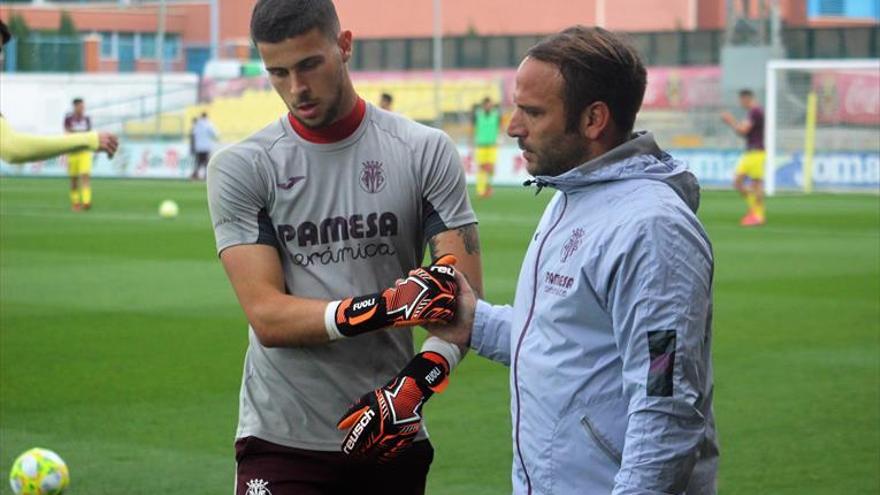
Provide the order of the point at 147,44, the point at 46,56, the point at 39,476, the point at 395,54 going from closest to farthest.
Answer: the point at 39,476 < the point at 46,56 < the point at 395,54 < the point at 147,44

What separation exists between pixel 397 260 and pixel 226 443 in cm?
507

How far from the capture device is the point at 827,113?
39000 millimetres

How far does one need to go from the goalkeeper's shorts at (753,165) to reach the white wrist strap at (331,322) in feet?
78.7

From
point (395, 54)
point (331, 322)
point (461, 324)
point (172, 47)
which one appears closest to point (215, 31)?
point (395, 54)

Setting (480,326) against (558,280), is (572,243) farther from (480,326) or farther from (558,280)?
(480,326)

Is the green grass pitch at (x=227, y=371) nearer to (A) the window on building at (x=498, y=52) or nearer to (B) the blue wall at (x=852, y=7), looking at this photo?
(A) the window on building at (x=498, y=52)

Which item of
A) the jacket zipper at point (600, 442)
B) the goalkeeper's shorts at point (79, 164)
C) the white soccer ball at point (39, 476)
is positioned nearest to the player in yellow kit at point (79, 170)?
the goalkeeper's shorts at point (79, 164)

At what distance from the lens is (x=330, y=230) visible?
482 cm

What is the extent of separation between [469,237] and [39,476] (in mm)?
3997

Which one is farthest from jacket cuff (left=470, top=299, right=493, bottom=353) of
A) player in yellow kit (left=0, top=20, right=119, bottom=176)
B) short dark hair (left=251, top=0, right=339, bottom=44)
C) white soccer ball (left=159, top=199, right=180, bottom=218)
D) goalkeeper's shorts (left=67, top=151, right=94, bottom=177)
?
goalkeeper's shorts (left=67, top=151, right=94, bottom=177)

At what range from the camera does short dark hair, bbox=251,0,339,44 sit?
15.3ft

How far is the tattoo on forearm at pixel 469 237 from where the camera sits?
492 centimetres

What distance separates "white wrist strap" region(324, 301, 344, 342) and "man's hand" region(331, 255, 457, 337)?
0.01 m

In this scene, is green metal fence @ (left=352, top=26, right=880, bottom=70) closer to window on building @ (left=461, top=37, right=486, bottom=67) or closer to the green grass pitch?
window on building @ (left=461, top=37, right=486, bottom=67)
